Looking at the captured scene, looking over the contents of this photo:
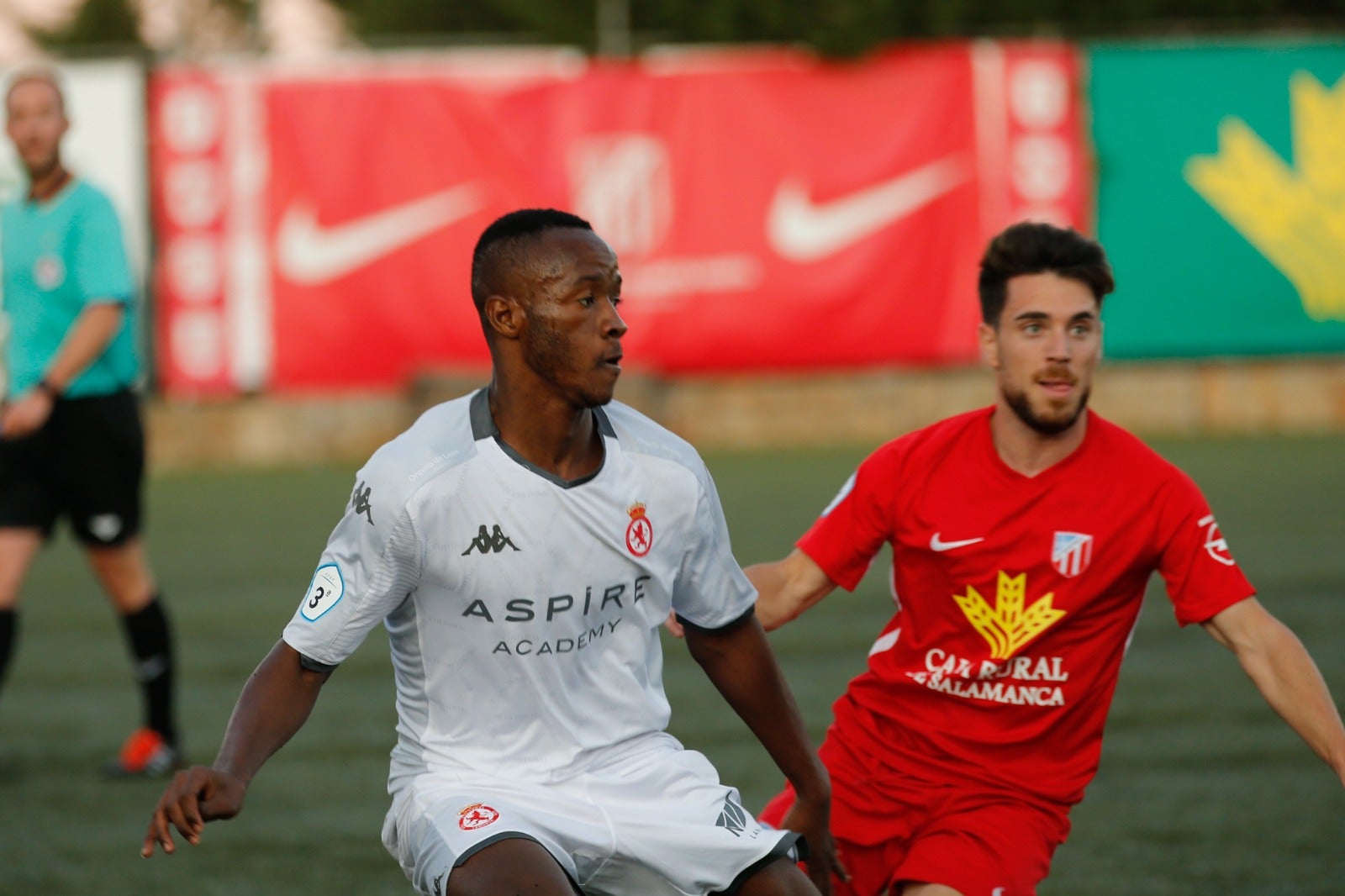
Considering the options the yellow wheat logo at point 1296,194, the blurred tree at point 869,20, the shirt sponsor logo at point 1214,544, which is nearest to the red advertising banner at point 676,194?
the blurred tree at point 869,20

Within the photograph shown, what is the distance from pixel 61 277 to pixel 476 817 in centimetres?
354

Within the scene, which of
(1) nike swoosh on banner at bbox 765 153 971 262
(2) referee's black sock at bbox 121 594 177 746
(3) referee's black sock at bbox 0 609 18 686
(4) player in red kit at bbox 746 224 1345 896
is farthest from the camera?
(1) nike swoosh on banner at bbox 765 153 971 262

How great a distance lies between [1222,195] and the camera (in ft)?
58.4

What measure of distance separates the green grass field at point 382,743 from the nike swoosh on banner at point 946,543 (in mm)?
1318

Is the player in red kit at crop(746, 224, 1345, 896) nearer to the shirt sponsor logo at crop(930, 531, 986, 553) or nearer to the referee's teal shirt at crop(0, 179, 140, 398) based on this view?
the shirt sponsor logo at crop(930, 531, 986, 553)

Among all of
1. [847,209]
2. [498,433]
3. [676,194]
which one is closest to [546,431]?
[498,433]

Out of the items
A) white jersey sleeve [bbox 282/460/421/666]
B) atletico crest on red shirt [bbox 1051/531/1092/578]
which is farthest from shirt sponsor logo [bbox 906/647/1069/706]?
white jersey sleeve [bbox 282/460/421/666]

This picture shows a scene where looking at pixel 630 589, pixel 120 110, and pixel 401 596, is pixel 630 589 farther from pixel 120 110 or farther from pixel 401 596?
pixel 120 110

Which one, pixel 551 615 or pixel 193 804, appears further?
pixel 551 615

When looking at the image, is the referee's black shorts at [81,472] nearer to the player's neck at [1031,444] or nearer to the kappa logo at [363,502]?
the kappa logo at [363,502]

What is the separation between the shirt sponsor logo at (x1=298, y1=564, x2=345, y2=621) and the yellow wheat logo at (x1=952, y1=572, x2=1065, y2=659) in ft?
4.27

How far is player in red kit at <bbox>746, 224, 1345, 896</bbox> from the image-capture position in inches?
144

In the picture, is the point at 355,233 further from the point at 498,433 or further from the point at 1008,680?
the point at 498,433

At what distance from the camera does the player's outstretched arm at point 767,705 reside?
11.4 ft
